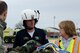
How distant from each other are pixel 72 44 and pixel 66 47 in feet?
0.39

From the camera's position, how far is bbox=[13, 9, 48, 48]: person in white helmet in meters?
6.32

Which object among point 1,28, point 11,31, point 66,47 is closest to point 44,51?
point 1,28

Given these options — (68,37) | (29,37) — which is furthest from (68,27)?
(29,37)

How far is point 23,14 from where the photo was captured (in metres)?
6.38

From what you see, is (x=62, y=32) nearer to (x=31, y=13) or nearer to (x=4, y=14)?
(x=31, y=13)

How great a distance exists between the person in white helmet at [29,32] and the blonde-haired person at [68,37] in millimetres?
652

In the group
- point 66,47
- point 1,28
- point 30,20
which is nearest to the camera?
point 1,28

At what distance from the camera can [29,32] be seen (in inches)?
257

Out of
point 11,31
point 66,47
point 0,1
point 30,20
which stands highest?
point 0,1

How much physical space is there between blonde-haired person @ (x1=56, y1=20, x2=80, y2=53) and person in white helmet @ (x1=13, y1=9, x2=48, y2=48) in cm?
65

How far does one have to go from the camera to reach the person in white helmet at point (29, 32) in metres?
6.32

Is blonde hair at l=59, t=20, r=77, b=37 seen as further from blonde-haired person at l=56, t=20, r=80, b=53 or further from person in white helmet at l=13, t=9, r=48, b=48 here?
person in white helmet at l=13, t=9, r=48, b=48

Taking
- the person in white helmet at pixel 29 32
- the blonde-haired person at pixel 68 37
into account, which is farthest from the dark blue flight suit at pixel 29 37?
the blonde-haired person at pixel 68 37

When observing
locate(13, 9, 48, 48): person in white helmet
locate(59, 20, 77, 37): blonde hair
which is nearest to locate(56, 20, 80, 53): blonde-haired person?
locate(59, 20, 77, 37): blonde hair
